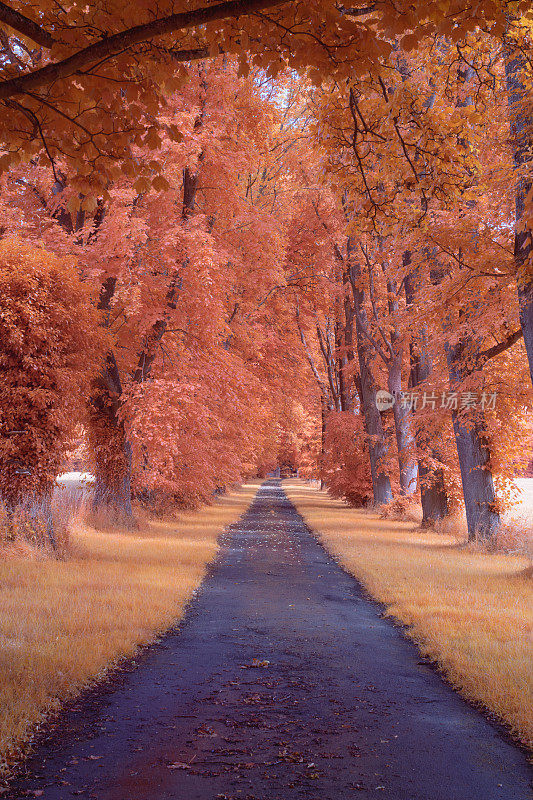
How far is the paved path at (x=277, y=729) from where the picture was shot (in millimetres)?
4066

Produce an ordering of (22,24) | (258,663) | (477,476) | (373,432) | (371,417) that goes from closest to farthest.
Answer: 1. (22,24)
2. (258,663)
3. (477,476)
4. (373,432)
5. (371,417)

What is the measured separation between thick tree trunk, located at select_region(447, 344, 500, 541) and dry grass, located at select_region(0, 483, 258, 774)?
636cm

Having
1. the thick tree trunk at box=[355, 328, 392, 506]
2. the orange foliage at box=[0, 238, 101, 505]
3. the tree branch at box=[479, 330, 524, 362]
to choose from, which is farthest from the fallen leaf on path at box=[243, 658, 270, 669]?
the thick tree trunk at box=[355, 328, 392, 506]

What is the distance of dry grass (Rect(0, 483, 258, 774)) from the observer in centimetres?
554

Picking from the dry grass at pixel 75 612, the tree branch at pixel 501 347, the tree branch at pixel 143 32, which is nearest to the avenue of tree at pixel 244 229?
the tree branch at pixel 143 32

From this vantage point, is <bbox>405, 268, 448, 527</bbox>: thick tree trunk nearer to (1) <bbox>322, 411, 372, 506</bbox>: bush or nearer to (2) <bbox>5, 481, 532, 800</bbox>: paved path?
(1) <bbox>322, 411, 372, 506</bbox>: bush

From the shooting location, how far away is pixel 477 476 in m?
16.4

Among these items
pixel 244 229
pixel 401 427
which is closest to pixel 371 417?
pixel 401 427

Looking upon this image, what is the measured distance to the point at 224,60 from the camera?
19000mm

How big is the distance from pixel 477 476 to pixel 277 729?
40.8 ft

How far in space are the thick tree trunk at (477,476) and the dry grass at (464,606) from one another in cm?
77

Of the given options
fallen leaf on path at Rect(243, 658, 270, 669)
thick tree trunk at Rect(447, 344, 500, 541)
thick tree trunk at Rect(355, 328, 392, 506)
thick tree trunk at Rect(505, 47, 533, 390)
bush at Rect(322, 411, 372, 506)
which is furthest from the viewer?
bush at Rect(322, 411, 372, 506)

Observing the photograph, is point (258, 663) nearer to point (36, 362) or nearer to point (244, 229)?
point (36, 362)

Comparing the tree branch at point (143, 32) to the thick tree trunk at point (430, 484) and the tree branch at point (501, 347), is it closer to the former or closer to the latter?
the tree branch at point (501, 347)
